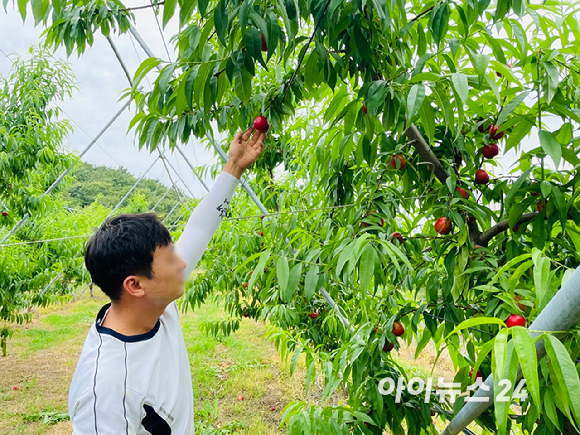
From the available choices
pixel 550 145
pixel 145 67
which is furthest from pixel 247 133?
pixel 550 145

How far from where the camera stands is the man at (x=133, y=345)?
30.5 inches

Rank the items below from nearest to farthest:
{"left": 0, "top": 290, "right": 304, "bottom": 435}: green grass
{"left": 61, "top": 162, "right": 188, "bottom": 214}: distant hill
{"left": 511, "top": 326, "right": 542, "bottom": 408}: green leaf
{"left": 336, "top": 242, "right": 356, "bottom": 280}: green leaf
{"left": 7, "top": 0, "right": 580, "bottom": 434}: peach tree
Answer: {"left": 511, "top": 326, "right": 542, "bottom": 408}: green leaf, {"left": 7, "top": 0, "right": 580, "bottom": 434}: peach tree, {"left": 336, "top": 242, "right": 356, "bottom": 280}: green leaf, {"left": 0, "top": 290, "right": 304, "bottom": 435}: green grass, {"left": 61, "top": 162, "right": 188, "bottom": 214}: distant hill

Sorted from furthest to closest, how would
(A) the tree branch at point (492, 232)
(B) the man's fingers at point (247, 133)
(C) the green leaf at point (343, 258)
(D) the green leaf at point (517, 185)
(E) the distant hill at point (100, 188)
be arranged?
(E) the distant hill at point (100, 188) → (B) the man's fingers at point (247, 133) → (A) the tree branch at point (492, 232) → (D) the green leaf at point (517, 185) → (C) the green leaf at point (343, 258)

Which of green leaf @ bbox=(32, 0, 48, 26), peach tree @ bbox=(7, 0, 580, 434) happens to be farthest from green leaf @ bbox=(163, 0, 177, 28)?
green leaf @ bbox=(32, 0, 48, 26)

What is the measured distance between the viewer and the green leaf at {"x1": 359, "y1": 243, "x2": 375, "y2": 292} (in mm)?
820

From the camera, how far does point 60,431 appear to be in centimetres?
341

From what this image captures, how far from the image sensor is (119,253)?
0.91 metres

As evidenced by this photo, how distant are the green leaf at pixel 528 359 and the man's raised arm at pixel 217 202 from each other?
36.4 inches

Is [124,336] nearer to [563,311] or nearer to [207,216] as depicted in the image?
[207,216]

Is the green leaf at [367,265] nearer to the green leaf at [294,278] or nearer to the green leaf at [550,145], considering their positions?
the green leaf at [294,278]

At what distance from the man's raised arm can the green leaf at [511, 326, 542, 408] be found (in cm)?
92

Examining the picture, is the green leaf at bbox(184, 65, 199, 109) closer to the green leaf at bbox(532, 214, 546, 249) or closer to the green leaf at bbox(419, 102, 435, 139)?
the green leaf at bbox(419, 102, 435, 139)

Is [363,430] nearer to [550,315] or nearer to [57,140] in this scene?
[550,315]

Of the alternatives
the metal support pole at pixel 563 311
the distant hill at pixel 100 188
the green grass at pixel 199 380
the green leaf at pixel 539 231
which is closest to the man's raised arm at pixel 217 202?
the green leaf at pixel 539 231
